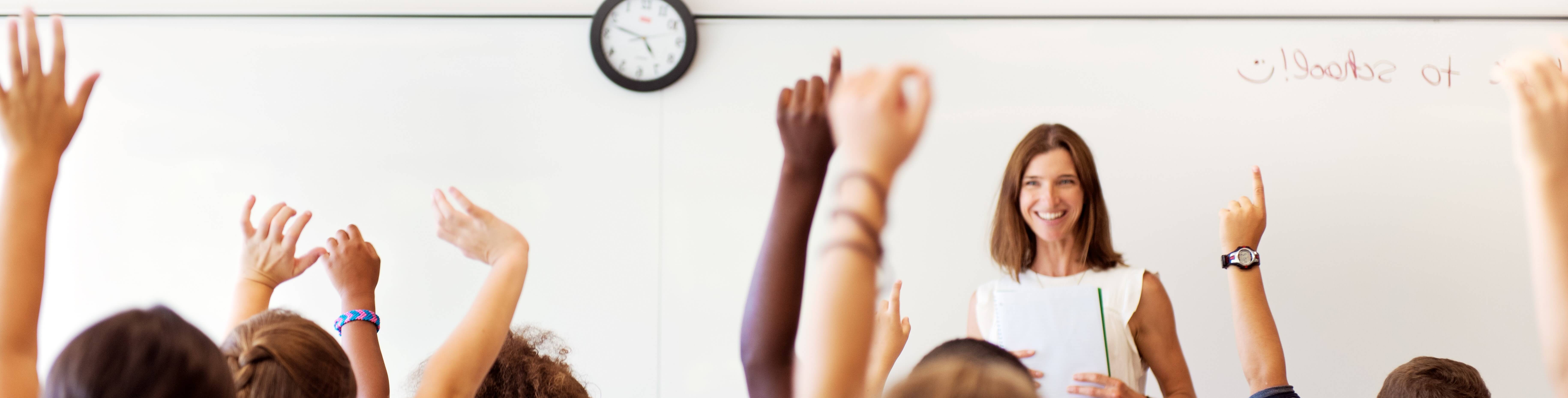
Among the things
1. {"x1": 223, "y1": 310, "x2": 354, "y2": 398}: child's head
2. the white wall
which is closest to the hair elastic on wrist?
{"x1": 223, "y1": 310, "x2": 354, "y2": 398}: child's head

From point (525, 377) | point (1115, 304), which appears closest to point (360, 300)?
point (525, 377)

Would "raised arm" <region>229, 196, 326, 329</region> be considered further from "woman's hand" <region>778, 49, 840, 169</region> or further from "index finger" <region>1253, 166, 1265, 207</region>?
"index finger" <region>1253, 166, 1265, 207</region>

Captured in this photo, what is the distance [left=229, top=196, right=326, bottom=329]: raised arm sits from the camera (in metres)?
1.28

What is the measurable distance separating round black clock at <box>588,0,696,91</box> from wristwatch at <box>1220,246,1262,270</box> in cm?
128

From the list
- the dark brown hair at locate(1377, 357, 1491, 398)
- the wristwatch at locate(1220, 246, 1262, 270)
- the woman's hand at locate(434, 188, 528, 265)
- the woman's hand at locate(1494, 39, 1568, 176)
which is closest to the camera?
the woman's hand at locate(1494, 39, 1568, 176)

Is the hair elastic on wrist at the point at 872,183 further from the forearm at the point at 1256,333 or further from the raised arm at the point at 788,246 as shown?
the forearm at the point at 1256,333

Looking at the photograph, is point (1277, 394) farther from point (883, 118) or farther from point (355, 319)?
point (355, 319)

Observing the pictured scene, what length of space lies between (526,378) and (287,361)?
469 millimetres

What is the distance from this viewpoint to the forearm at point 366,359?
1198 mm

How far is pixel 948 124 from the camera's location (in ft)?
7.76

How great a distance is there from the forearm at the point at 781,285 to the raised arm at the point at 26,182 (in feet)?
1.98

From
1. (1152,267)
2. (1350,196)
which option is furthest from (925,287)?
(1350,196)

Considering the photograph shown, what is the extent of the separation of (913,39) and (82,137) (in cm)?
203

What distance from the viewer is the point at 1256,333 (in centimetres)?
136
